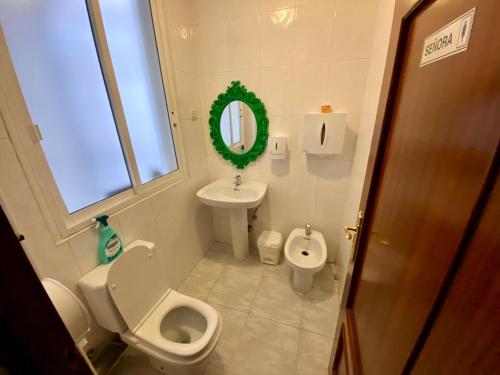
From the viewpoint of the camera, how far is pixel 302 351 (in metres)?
1.32

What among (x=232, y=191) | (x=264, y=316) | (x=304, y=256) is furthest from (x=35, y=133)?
(x=304, y=256)

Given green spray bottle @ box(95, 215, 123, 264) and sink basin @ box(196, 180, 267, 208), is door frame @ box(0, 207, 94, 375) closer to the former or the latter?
green spray bottle @ box(95, 215, 123, 264)

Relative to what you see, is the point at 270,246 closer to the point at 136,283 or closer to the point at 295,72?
the point at 136,283

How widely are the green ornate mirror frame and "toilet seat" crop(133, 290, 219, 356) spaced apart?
1.20 m

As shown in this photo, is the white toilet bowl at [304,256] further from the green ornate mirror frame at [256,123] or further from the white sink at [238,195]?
the green ornate mirror frame at [256,123]

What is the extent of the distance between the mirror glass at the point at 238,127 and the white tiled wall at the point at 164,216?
243mm

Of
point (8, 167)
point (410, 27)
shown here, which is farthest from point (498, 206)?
point (8, 167)

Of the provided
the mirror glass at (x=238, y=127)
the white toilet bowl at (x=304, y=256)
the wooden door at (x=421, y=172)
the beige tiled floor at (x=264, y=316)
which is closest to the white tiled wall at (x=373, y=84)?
the white toilet bowl at (x=304, y=256)

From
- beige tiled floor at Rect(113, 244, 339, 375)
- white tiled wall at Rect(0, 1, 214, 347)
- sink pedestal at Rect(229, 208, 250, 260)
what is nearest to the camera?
white tiled wall at Rect(0, 1, 214, 347)

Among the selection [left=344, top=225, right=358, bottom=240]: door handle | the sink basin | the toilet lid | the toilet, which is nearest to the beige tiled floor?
the toilet

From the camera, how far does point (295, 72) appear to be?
1.56 metres

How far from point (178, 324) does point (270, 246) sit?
3.17 ft

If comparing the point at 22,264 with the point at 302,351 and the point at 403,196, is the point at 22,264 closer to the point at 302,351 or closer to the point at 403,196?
the point at 403,196

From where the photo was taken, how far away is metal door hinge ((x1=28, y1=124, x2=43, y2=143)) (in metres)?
0.83
